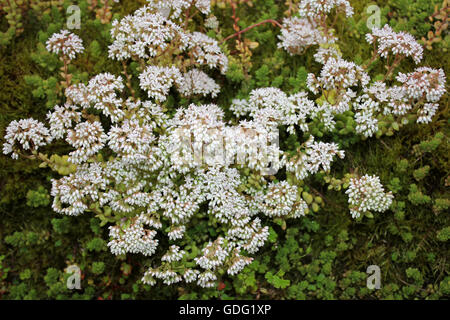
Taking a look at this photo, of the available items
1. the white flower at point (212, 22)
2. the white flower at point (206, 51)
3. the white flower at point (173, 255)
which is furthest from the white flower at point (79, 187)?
the white flower at point (212, 22)

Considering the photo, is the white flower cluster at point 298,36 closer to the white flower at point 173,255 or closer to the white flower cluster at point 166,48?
the white flower cluster at point 166,48

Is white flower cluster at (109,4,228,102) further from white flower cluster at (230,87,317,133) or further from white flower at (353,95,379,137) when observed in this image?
white flower at (353,95,379,137)

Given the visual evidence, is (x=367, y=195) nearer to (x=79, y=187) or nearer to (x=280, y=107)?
(x=280, y=107)

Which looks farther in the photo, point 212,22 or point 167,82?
point 212,22

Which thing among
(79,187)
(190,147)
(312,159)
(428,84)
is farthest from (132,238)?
(428,84)

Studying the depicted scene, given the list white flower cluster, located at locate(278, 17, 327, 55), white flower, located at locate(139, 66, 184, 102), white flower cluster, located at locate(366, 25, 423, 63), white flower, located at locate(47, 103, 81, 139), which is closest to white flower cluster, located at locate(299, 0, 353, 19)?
white flower cluster, located at locate(278, 17, 327, 55)
